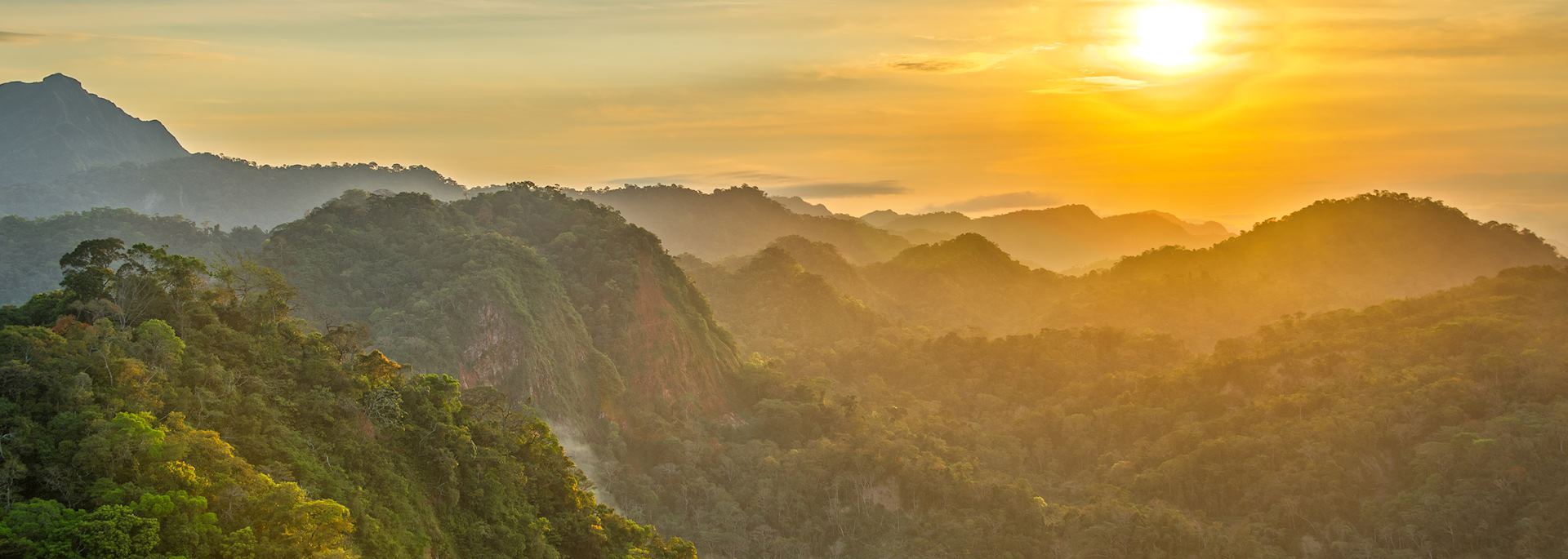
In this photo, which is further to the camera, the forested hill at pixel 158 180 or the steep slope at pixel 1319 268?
the forested hill at pixel 158 180

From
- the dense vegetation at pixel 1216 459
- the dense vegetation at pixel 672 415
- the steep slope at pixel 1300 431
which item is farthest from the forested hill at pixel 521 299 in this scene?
the steep slope at pixel 1300 431

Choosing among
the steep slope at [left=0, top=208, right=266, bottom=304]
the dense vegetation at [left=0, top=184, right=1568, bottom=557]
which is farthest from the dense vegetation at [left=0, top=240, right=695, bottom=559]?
the steep slope at [left=0, top=208, right=266, bottom=304]

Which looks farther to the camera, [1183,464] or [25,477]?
[1183,464]

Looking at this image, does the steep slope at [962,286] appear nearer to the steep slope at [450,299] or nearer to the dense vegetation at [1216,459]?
the dense vegetation at [1216,459]

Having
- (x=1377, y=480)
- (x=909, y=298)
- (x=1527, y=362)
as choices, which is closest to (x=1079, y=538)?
(x=1377, y=480)

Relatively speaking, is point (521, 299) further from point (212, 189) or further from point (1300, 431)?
point (212, 189)

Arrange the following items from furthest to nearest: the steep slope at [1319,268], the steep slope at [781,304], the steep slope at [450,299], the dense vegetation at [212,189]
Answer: the dense vegetation at [212,189] < the steep slope at [1319,268] < the steep slope at [781,304] < the steep slope at [450,299]

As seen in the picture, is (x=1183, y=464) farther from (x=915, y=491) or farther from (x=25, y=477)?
(x=25, y=477)
